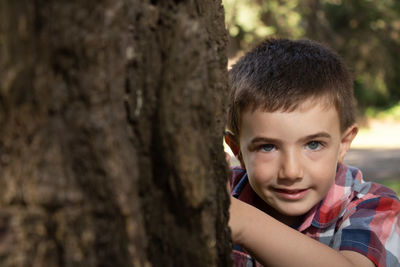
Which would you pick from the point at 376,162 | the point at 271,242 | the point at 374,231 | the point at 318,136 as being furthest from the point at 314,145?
the point at 376,162

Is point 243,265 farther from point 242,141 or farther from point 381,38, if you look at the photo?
point 381,38

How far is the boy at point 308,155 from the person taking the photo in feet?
6.92

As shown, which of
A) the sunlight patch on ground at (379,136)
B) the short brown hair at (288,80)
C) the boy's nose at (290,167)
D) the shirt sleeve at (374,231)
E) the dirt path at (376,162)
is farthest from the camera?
the sunlight patch on ground at (379,136)

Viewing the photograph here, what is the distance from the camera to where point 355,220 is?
6.98 ft

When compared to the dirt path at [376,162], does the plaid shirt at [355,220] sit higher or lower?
higher

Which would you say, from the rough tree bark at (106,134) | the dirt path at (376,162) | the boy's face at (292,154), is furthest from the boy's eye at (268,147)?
the dirt path at (376,162)

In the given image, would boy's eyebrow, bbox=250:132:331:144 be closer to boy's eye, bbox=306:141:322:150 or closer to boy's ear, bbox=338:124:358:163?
boy's eye, bbox=306:141:322:150

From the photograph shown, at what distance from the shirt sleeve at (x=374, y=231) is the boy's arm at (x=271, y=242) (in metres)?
0.29

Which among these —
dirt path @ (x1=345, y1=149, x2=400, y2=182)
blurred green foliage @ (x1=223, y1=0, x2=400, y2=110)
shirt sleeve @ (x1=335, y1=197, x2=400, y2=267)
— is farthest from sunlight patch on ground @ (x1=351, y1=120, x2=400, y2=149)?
shirt sleeve @ (x1=335, y1=197, x2=400, y2=267)

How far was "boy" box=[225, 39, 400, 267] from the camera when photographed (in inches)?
83.0

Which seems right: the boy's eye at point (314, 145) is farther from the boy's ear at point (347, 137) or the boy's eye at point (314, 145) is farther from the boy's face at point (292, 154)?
the boy's ear at point (347, 137)

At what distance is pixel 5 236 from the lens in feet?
3.20

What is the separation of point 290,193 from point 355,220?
0.29 meters

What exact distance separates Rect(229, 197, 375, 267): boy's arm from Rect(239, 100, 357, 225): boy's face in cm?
46
